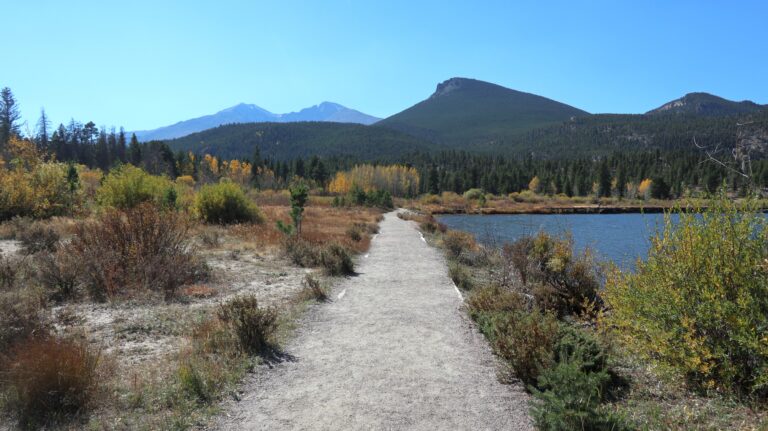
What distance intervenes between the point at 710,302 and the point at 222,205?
26431mm

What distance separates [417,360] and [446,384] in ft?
2.92

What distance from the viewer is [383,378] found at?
19.0ft

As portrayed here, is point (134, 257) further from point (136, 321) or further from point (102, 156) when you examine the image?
point (102, 156)

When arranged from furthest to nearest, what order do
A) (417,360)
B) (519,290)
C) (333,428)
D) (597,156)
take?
(597,156) → (519,290) → (417,360) → (333,428)

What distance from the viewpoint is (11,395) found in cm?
452

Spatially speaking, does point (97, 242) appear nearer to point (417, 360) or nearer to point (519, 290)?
point (417, 360)

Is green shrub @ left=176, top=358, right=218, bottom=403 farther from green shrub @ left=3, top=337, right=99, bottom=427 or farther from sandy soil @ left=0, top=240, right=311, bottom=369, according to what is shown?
sandy soil @ left=0, top=240, right=311, bottom=369

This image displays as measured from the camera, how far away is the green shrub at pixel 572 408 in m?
4.08

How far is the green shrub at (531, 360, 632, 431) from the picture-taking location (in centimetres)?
408

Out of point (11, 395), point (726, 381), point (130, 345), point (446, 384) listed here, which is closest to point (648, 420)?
point (726, 381)

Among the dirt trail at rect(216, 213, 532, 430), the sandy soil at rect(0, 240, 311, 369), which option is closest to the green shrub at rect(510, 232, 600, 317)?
the dirt trail at rect(216, 213, 532, 430)

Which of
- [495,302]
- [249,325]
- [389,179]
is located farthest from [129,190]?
[389,179]

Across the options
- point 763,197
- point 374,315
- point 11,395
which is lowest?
point 374,315

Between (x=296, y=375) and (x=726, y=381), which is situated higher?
(x=726, y=381)
